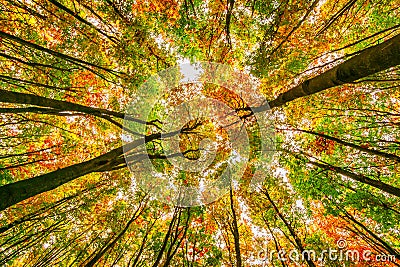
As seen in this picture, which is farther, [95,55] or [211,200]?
[211,200]

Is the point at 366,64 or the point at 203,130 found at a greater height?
the point at 366,64

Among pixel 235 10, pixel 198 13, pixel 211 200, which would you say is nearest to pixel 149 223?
pixel 211 200

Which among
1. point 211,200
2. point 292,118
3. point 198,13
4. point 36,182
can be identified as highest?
point 198,13

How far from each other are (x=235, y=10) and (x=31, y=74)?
627cm

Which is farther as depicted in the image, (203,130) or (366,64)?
(203,130)

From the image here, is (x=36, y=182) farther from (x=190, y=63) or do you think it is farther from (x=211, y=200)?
(x=211, y=200)

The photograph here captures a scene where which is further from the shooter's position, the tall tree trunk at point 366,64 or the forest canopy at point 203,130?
the forest canopy at point 203,130

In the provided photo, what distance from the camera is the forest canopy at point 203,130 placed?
535 centimetres

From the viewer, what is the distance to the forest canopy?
5.35 meters

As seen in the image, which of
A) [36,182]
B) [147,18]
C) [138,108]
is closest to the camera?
[36,182]

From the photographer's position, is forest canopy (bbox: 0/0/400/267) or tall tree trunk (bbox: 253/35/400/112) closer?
tall tree trunk (bbox: 253/35/400/112)

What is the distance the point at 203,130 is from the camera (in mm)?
9492

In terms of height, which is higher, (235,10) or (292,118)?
(235,10)

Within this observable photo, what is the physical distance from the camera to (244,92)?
24.6 feet
